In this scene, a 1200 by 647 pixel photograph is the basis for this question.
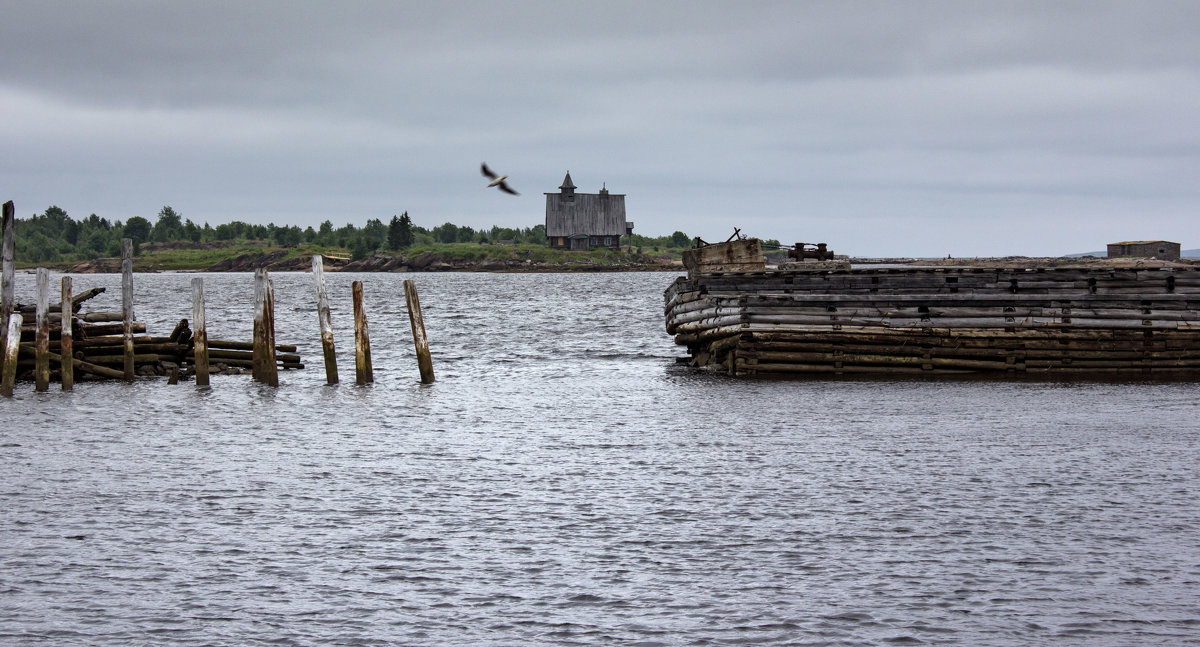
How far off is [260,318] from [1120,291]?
23.5 m

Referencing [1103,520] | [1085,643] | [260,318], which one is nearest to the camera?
[1085,643]

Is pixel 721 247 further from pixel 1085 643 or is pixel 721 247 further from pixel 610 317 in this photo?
pixel 610 317

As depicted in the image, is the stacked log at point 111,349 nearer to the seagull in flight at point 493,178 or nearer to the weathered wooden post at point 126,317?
the weathered wooden post at point 126,317

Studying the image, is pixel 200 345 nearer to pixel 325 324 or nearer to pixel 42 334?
pixel 325 324

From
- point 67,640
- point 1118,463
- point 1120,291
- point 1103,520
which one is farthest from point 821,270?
point 67,640

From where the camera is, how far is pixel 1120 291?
3138 cm

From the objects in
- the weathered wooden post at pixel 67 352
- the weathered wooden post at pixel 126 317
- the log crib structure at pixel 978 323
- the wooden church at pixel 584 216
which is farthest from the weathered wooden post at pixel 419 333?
the wooden church at pixel 584 216

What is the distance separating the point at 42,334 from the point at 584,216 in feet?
517

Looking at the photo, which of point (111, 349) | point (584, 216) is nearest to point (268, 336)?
point (111, 349)

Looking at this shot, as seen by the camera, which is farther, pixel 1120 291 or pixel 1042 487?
pixel 1120 291

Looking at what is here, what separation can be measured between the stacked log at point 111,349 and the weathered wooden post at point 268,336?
3197 mm

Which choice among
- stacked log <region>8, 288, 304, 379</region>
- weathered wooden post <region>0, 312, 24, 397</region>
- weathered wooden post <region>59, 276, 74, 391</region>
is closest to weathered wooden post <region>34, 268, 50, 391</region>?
weathered wooden post <region>59, 276, 74, 391</region>

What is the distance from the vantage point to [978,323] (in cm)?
3175

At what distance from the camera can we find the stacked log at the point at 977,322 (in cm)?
3141
